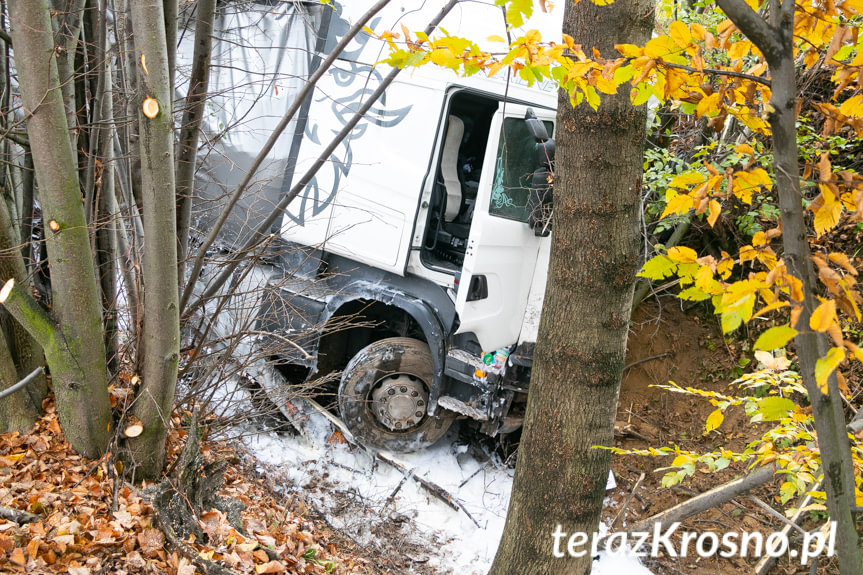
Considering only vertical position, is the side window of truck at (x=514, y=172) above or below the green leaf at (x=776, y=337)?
above

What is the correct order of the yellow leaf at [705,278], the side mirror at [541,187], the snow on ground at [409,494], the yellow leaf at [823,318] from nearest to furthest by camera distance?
the yellow leaf at [823,318] < the yellow leaf at [705,278] < the snow on ground at [409,494] < the side mirror at [541,187]

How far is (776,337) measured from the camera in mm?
1082

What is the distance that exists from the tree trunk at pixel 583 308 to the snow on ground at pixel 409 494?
6.68 feet

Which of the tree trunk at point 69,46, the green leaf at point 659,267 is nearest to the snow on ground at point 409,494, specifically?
the tree trunk at point 69,46

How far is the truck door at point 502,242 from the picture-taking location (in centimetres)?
436

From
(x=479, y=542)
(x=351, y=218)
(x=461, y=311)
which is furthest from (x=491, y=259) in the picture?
(x=479, y=542)

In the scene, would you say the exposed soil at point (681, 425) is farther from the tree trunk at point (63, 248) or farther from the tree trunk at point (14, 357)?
the tree trunk at point (14, 357)

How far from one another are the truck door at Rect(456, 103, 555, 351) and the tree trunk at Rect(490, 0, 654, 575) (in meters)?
2.13

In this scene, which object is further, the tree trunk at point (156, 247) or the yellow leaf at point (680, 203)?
the tree trunk at point (156, 247)

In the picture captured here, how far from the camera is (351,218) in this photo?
4730 millimetres

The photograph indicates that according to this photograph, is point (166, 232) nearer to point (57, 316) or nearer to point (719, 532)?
point (57, 316)

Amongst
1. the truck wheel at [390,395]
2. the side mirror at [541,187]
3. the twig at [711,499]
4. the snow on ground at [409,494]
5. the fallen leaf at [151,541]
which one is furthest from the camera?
the truck wheel at [390,395]

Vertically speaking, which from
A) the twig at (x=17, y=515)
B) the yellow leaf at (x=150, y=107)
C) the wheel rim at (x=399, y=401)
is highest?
the yellow leaf at (x=150, y=107)

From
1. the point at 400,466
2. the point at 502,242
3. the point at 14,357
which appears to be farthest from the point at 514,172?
the point at 14,357
